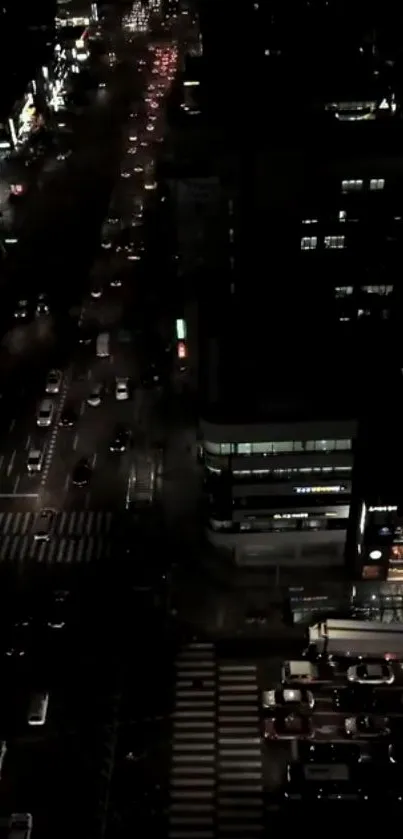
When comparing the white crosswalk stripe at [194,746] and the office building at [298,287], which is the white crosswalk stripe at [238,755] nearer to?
the white crosswalk stripe at [194,746]

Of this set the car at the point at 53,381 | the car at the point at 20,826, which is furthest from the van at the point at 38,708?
the car at the point at 53,381

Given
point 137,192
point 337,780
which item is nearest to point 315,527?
point 337,780

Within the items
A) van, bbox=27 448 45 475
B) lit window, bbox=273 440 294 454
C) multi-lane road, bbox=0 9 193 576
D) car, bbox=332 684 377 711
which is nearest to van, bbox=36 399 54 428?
multi-lane road, bbox=0 9 193 576

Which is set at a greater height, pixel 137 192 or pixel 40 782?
pixel 137 192

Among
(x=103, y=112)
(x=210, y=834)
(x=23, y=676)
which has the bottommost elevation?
(x=210, y=834)

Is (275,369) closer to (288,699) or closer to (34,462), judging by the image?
(288,699)

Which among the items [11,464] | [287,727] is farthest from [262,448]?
[11,464]

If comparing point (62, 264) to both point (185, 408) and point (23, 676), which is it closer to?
point (185, 408)
